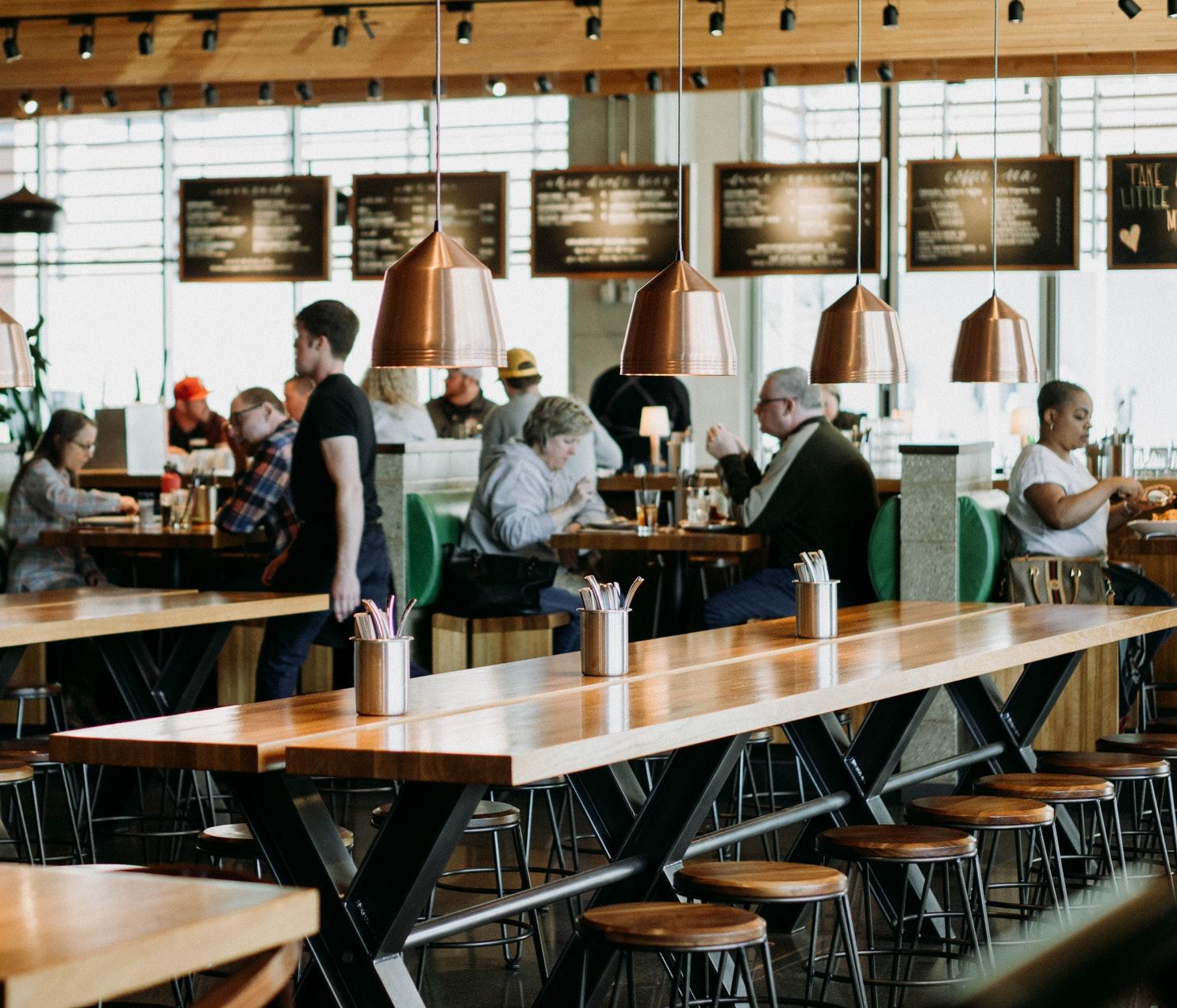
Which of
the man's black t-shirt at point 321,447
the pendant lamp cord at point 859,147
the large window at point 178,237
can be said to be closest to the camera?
the pendant lamp cord at point 859,147

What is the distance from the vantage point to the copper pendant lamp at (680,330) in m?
3.66

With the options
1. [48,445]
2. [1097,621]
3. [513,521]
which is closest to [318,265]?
[48,445]

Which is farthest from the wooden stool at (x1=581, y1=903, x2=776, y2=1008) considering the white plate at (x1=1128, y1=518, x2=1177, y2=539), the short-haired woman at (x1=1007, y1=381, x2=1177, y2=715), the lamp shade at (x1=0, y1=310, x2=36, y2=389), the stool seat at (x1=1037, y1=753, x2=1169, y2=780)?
the white plate at (x1=1128, y1=518, x2=1177, y2=539)

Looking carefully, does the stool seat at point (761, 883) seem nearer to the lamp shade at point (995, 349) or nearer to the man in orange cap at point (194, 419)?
the lamp shade at point (995, 349)

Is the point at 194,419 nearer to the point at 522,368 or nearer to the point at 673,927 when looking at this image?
the point at 522,368

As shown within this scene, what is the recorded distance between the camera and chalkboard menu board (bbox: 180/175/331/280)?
32.1ft

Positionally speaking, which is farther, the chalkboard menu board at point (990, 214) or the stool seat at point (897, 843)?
the chalkboard menu board at point (990, 214)

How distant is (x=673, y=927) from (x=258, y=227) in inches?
312

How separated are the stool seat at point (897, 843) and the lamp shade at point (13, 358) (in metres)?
2.25

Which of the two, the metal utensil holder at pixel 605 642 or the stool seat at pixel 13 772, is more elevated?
the metal utensil holder at pixel 605 642

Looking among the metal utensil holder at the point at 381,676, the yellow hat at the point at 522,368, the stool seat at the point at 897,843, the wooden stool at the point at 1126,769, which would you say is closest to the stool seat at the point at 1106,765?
the wooden stool at the point at 1126,769

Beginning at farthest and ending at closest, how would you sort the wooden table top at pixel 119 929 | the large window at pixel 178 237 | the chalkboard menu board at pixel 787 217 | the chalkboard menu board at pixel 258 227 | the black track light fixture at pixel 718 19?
the large window at pixel 178 237 → the chalkboard menu board at pixel 258 227 → the chalkboard menu board at pixel 787 217 → the black track light fixture at pixel 718 19 → the wooden table top at pixel 119 929

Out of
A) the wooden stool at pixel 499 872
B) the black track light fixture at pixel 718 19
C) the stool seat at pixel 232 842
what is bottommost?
the wooden stool at pixel 499 872

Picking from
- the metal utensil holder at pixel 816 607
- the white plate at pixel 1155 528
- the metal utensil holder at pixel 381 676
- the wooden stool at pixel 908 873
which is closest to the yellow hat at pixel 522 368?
the white plate at pixel 1155 528
